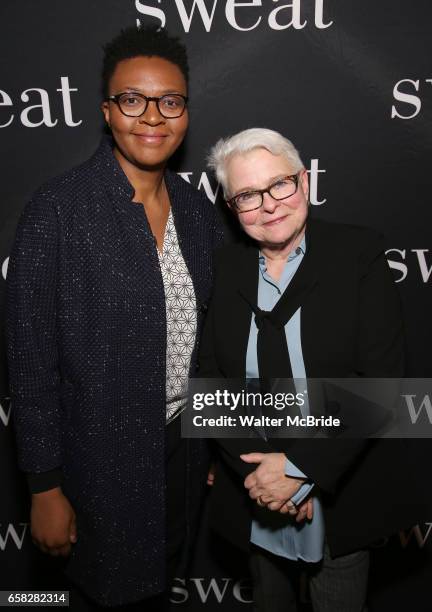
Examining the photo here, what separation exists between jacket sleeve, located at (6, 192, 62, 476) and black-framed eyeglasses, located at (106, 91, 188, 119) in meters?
0.31

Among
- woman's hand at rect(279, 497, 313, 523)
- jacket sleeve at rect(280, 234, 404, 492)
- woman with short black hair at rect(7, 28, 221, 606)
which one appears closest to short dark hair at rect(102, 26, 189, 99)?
woman with short black hair at rect(7, 28, 221, 606)

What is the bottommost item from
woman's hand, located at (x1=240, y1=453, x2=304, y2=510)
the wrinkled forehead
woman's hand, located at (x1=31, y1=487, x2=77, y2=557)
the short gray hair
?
woman's hand, located at (x1=31, y1=487, x2=77, y2=557)

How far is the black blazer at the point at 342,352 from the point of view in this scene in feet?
4.47

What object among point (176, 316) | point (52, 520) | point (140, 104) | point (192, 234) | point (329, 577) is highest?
point (140, 104)

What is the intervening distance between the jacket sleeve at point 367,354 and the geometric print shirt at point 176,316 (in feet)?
1.29

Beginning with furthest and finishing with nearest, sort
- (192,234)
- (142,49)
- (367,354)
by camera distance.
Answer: (192,234) → (142,49) → (367,354)

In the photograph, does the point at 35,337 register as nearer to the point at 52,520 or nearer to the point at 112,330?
the point at 112,330

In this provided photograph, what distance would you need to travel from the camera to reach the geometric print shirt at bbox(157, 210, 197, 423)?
1.54 metres

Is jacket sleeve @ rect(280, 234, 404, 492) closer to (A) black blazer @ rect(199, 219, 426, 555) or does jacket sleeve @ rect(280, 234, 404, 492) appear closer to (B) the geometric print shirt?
(A) black blazer @ rect(199, 219, 426, 555)

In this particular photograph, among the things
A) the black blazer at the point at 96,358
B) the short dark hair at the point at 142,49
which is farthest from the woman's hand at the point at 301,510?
the short dark hair at the point at 142,49

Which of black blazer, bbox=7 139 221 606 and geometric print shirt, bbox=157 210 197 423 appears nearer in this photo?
black blazer, bbox=7 139 221 606

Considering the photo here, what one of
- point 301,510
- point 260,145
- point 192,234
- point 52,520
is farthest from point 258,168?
point 52,520

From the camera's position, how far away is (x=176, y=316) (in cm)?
155

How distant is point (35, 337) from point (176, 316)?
38 cm
